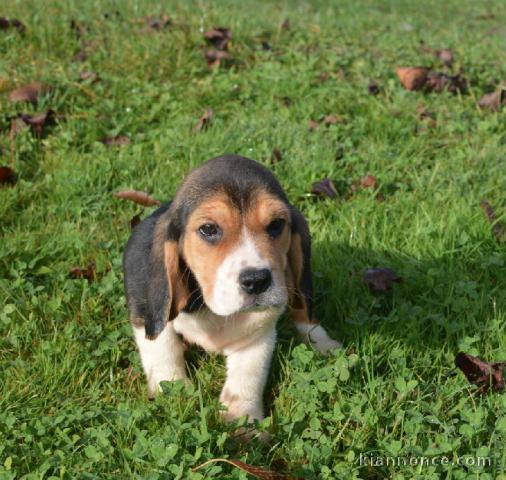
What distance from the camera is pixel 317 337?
3.88m

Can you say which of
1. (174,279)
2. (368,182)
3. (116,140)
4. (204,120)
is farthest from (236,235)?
(204,120)

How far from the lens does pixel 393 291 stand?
422 cm

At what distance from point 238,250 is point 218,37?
14.1 ft

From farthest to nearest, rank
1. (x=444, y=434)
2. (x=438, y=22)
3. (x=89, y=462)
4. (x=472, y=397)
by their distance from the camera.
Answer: (x=438, y=22), (x=472, y=397), (x=444, y=434), (x=89, y=462)

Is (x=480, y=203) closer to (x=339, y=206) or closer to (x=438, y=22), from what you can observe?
(x=339, y=206)

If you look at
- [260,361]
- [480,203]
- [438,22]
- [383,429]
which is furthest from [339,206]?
[438,22]

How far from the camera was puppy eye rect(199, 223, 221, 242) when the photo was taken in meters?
3.28

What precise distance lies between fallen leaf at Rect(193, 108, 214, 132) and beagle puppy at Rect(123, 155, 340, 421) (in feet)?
6.90

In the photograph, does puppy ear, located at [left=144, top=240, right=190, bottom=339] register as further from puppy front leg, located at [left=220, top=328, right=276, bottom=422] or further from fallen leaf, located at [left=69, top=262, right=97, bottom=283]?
fallen leaf, located at [left=69, top=262, right=97, bottom=283]

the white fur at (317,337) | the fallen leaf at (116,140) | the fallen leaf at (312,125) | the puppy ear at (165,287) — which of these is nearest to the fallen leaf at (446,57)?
the fallen leaf at (312,125)

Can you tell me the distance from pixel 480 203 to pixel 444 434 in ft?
7.54

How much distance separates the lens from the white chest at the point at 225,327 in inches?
142

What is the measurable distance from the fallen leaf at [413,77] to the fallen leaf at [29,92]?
309 cm

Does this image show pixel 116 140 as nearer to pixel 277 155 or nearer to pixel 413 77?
pixel 277 155
